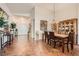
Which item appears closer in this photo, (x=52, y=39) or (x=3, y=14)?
(x=3, y=14)

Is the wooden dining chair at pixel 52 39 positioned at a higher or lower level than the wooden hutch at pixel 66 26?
lower

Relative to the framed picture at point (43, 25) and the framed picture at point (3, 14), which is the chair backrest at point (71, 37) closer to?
the framed picture at point (43, 25)

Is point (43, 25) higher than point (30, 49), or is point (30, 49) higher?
point (43, 25)

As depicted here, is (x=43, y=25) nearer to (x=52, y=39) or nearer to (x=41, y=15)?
(x=41, y=15)

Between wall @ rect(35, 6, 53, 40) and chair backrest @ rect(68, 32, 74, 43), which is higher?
wall @ rect(35, 6, 53, 40)

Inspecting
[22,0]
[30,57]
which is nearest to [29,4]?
[22,0]

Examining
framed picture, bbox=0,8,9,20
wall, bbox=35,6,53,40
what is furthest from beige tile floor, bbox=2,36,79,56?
framed picture, bbox=0,8,9,20

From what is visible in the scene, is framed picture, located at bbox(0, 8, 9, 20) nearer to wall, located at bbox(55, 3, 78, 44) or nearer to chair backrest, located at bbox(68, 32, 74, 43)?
wall, located at bbox(55, 3, 78, 44)

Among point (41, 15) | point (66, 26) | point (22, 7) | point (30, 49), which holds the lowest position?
point (30, 49)

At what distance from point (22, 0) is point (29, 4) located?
0.53 feet

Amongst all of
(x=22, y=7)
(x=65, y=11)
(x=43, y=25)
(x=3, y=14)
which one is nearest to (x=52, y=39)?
(x=43, y=25)

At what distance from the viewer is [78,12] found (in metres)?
3.35

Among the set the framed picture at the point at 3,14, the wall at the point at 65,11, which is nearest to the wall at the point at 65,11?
the wall at the point at 65,11

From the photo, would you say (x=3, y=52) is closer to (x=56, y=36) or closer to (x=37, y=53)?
(x=37, y=53)
